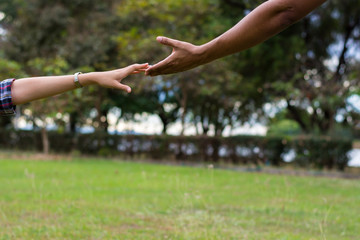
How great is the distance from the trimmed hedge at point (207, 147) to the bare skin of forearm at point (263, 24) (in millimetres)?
13997

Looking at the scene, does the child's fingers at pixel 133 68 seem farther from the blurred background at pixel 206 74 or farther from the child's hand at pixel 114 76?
the blurred background at pixel 206 74

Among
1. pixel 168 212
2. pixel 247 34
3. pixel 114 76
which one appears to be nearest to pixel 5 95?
pixel 114 76

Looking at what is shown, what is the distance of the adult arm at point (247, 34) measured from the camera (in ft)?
6.69

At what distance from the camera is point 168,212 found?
18.3 feet

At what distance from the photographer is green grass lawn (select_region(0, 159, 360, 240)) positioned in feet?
14.8

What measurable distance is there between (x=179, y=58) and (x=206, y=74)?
15399 mm

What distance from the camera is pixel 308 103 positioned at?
1620 centimetres

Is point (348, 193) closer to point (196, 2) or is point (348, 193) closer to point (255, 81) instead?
point (255, 81)

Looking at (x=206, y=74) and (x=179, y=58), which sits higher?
(x=206, y=74)

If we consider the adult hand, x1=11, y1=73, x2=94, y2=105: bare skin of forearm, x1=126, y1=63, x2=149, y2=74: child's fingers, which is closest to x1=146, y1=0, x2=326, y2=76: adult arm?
the adult hand

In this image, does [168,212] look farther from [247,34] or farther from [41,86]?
[247,34]

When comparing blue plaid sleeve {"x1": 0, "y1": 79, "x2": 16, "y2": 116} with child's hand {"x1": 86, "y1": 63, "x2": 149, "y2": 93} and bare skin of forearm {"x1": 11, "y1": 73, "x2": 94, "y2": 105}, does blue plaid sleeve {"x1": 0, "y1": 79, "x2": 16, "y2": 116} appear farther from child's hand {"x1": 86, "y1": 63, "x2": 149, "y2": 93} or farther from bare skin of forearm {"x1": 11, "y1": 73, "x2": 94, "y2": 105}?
child's hand {"x1": 86, "y1": 63, "x2": 149, "y2": 93}

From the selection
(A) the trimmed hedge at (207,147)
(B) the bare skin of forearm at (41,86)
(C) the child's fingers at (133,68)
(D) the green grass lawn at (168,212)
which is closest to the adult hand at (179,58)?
(C) the child's fingers at (133,68)

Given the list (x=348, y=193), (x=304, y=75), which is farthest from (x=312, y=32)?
(x=348, y=193)
